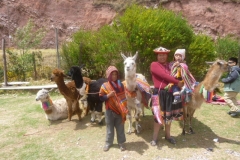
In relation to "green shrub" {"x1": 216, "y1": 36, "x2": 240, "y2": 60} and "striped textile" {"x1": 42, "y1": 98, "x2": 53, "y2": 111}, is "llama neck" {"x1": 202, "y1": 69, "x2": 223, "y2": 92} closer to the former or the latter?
"striped textile" {"x1": 42, "y1": 98, "x2": 53, "y2": 111}

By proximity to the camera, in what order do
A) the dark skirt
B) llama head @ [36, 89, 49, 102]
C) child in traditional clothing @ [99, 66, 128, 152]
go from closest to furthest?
child in traditional clothing @ [99, 66, 128, 152], the dark skirt, llama head @ [36, 89, 49, 102]

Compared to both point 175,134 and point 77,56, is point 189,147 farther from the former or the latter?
point 77,56

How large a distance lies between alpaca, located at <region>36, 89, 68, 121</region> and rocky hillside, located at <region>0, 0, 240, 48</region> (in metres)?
23.0

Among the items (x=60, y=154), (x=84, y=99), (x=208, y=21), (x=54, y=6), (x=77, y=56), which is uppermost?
(x=54, y=6)

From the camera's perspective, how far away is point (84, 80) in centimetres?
555

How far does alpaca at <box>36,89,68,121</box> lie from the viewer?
5.59m

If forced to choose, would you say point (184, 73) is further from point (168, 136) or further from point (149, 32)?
point (149, 32)

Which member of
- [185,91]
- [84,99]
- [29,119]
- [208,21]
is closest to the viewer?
[185,91]

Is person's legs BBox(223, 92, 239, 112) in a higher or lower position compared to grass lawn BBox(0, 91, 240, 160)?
higher

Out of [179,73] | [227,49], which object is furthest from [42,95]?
[227,49]

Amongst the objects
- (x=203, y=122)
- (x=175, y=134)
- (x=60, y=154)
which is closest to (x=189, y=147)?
(x=175, y=134)

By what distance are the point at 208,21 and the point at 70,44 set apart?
22.6 metres

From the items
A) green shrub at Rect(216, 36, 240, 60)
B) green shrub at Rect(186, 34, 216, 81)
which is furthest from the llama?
green shrub at Rect(216, 36, 240, 60)

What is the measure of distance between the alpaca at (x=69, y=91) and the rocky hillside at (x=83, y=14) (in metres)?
23.4
